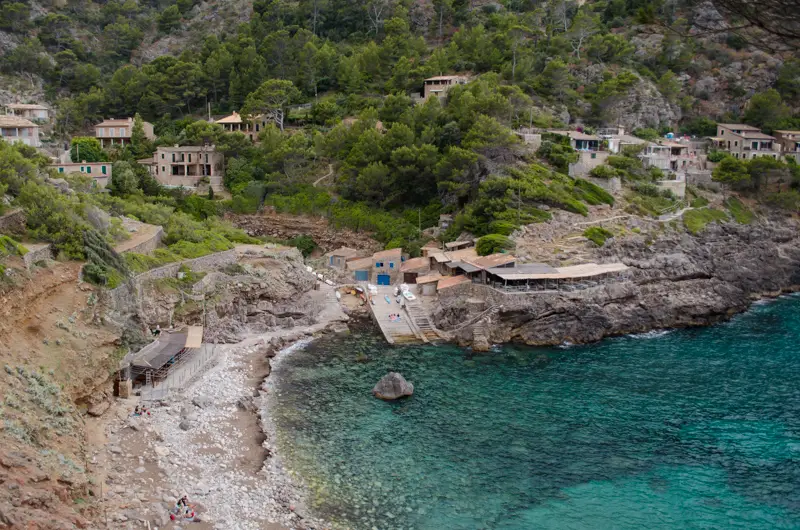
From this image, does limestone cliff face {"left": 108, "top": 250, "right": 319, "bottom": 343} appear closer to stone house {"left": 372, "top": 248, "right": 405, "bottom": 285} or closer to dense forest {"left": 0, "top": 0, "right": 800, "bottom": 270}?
stone house {"left": 372, "top": 248, "right": 405, "bottom": 285}

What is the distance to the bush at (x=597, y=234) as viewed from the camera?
5522 cm

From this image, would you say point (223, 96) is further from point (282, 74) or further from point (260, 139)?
point (260, 139)

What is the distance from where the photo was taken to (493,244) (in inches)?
2106

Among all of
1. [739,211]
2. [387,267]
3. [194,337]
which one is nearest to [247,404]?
[194,337]

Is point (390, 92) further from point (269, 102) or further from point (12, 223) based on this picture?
point (12, 223)

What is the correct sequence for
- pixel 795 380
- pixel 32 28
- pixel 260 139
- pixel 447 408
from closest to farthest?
pixel 447 408, pixel 795 380, pixel 260 139, pixel 32 28

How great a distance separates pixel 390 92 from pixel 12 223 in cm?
5213

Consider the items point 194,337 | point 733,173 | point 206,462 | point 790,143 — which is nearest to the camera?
point 206,462

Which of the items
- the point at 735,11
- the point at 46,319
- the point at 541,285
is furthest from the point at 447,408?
the point at 735,11

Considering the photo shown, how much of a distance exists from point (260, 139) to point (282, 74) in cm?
1689

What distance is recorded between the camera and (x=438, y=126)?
7012cm

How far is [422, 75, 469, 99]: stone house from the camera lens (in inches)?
3145

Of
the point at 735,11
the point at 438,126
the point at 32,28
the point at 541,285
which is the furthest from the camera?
the point at 32,28

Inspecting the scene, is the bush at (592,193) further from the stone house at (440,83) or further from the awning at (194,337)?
the awning at (194,337)
